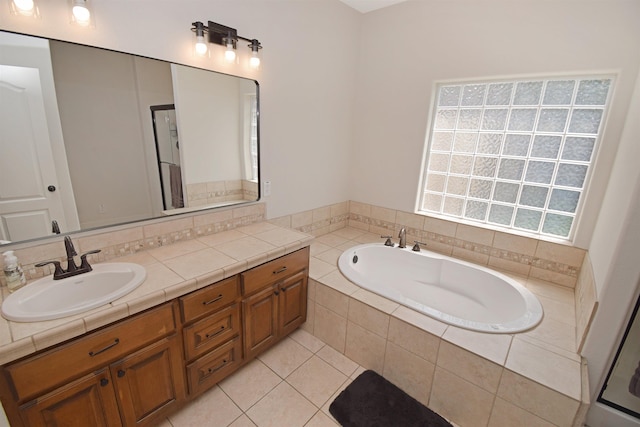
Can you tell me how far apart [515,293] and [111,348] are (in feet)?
8.14

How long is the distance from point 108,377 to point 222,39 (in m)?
1.91

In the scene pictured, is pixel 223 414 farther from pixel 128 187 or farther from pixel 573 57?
pixel 573 57

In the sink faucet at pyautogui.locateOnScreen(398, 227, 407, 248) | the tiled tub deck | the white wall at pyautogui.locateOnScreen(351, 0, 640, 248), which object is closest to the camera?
the tiled tub deck

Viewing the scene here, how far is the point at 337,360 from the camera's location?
1.98 m

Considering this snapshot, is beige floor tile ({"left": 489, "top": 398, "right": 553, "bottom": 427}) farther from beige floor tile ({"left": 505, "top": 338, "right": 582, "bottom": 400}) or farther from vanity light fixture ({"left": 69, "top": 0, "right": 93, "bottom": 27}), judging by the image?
vanity light fixture ({"left": 69, "top": 0, "right": 93, "bottom": 27})

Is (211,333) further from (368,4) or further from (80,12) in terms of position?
(368,4)

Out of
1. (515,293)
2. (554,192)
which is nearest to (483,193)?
(554,192)

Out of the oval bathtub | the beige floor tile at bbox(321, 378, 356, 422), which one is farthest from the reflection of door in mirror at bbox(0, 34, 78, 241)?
the oval bathtub

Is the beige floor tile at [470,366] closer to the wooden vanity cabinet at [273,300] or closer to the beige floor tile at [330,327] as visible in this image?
the beige floor tile at [330,327]

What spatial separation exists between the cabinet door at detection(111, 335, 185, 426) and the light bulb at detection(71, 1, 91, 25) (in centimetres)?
152

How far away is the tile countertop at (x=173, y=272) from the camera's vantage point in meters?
0.95

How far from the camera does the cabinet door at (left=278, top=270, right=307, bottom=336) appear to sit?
195cm

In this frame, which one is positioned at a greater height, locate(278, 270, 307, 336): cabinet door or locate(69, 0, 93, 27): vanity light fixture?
locate(69, 0, 93, 27): vanity light fixture

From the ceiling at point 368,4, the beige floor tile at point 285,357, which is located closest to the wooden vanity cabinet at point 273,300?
the beige floor tile at point 285,357
